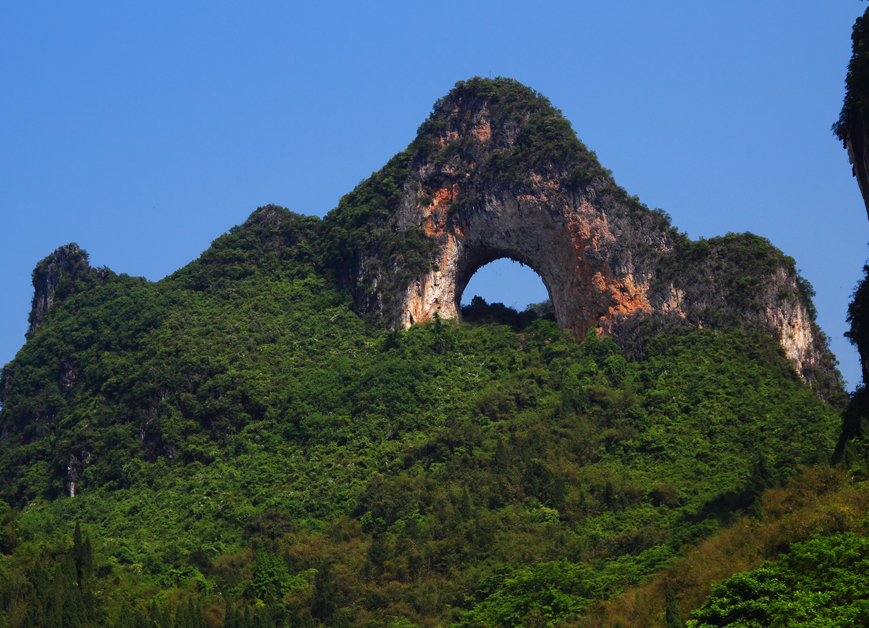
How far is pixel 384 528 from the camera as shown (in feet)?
140

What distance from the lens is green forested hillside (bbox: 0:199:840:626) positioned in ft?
121

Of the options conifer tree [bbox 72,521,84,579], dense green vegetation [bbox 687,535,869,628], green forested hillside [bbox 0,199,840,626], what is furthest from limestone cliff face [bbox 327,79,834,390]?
dense green vegetation [bbox 687,535,869,628]

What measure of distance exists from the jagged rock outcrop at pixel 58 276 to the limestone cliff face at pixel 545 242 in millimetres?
15438

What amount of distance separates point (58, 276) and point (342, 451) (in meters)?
26.6

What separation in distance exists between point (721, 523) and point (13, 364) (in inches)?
1644

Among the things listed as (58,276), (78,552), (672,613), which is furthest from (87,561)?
(58,276)

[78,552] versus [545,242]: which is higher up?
[545,242]

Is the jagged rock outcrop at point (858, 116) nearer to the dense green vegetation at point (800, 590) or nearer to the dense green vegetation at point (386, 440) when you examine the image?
the dense green vegetation at point (386, 440)

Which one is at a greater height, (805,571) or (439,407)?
(439,407)

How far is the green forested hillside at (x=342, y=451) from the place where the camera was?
3684 cm

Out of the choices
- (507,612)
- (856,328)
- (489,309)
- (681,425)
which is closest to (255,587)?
(507,612)

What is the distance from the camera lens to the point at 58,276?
66750 millimetres

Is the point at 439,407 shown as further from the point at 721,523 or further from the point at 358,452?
the point at 721,523

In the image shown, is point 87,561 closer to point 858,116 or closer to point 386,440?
point 386,440
